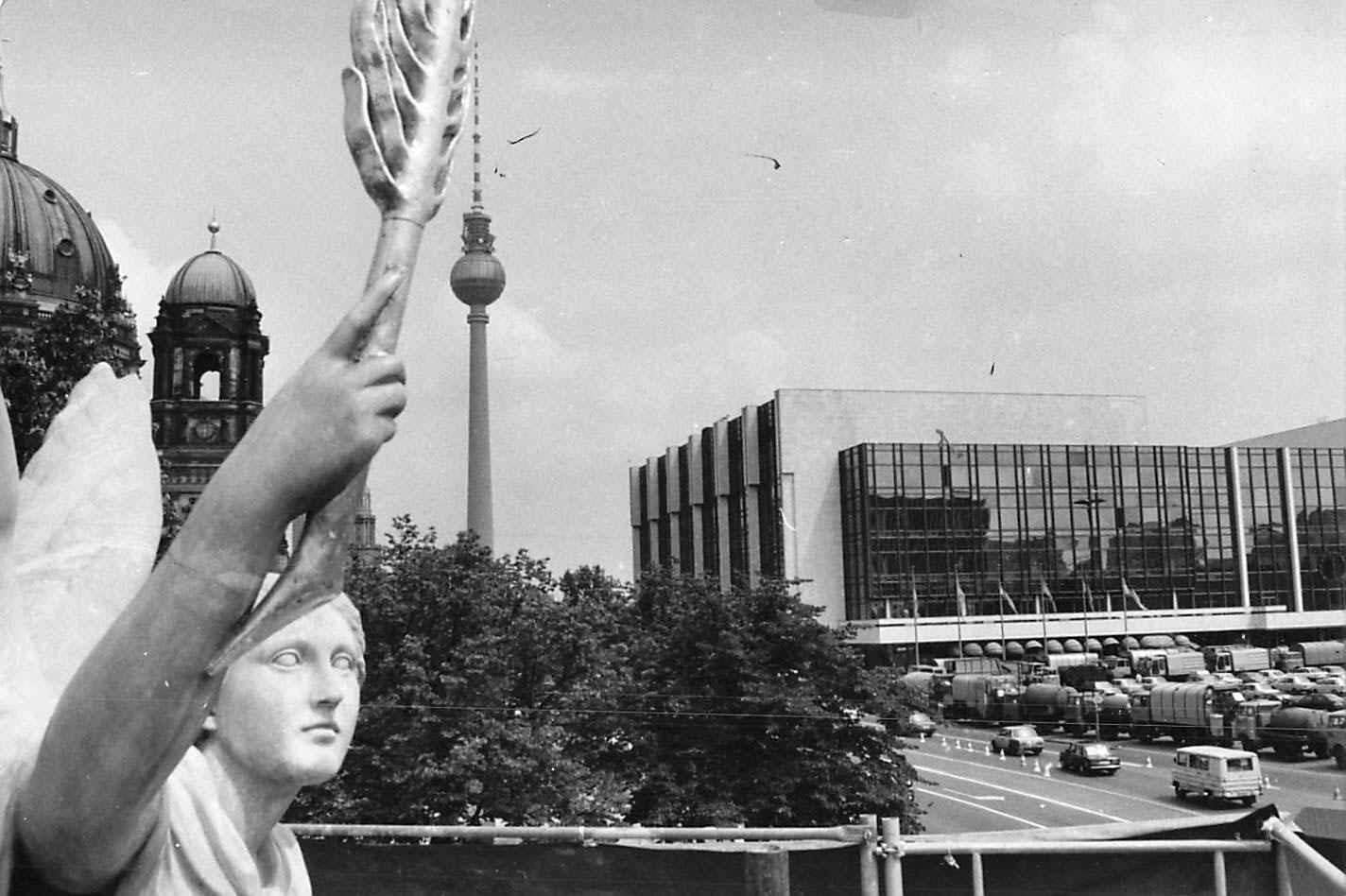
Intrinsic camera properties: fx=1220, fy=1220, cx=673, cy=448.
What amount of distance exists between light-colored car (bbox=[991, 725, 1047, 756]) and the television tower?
25.0 m

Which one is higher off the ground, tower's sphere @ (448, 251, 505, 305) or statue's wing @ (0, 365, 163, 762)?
tower's sphere @ (448, 251, 505, 305)

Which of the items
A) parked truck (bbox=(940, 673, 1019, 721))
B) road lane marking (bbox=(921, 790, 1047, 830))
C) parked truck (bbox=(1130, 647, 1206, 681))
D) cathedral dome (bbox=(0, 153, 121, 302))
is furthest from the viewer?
parked truck (bbox=(1130, 647, 1206, 681))

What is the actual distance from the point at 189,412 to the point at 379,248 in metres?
7.81

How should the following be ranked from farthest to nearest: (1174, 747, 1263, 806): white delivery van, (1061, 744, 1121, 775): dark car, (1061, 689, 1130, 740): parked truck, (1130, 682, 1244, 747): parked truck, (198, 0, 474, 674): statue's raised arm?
1. (1061, 689, 1130, 740): parked truck
2. (1130, 682, 1244, 747): parked truck
3. (1061, 744, 1121, 775): dark car
4. (1174, 747, 1263, 806): white delivery van
5. (198, 0, 474, 674): statue's raised arm

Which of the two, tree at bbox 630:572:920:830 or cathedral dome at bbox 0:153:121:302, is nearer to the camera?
cathedral dome at bbox 0:153:121:302

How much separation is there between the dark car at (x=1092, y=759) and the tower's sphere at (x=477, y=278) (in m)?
40.5

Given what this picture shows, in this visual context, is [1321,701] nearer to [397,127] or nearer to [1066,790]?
[1066,790]

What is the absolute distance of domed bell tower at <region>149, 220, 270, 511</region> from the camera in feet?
28.8

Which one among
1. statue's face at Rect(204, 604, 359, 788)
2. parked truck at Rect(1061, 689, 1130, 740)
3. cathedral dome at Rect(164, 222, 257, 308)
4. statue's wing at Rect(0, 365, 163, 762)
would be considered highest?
cathedral dome at Rect(164, 222, 257, 308)

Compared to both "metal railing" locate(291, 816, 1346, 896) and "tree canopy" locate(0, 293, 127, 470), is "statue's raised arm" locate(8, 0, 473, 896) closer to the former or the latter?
"metal railing" locate(291, 816, 1346, 896)

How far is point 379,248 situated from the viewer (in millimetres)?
2064

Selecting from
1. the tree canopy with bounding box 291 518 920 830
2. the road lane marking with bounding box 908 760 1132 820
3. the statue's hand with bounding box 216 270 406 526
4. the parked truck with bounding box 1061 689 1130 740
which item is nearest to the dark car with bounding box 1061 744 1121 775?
the road lane marking with bounding box 908 760 1132 820

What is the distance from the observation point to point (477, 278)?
60.1 metres

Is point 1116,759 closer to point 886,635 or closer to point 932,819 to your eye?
point 932,819
